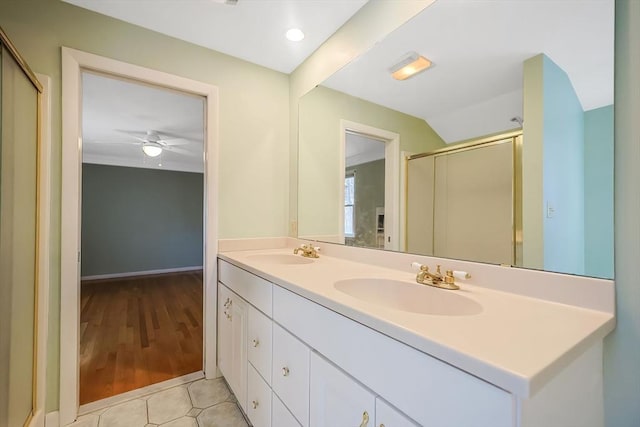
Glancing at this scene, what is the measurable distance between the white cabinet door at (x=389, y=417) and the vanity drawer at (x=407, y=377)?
15 millimetres

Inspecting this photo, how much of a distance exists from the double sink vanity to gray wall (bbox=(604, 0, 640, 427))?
4 centimetres

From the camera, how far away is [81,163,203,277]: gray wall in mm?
4809

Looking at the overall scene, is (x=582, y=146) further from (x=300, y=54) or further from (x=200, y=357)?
(x=200, y=357)

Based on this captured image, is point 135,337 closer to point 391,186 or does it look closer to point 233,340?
point 233,340

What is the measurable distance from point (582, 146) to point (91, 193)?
634 cm

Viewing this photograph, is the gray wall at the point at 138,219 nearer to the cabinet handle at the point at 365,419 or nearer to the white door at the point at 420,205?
the white door at the point at 420,205

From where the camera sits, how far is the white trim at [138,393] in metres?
1.49

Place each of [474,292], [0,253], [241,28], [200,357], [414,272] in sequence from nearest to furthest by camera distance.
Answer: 1. [474,292]
2. [0,253]
3. [414,272]
4. [241,28]
5. [200,357]

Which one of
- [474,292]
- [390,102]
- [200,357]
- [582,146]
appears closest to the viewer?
[582,146]

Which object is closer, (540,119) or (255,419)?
(540,119)

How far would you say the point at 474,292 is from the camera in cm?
89

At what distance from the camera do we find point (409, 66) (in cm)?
128

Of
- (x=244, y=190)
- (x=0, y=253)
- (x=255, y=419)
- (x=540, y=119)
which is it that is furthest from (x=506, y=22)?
(x=0, y=253)

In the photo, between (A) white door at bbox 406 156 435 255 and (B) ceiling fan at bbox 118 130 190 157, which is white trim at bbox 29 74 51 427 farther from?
(B) ceiling fan at bbox 118 130 190 157
